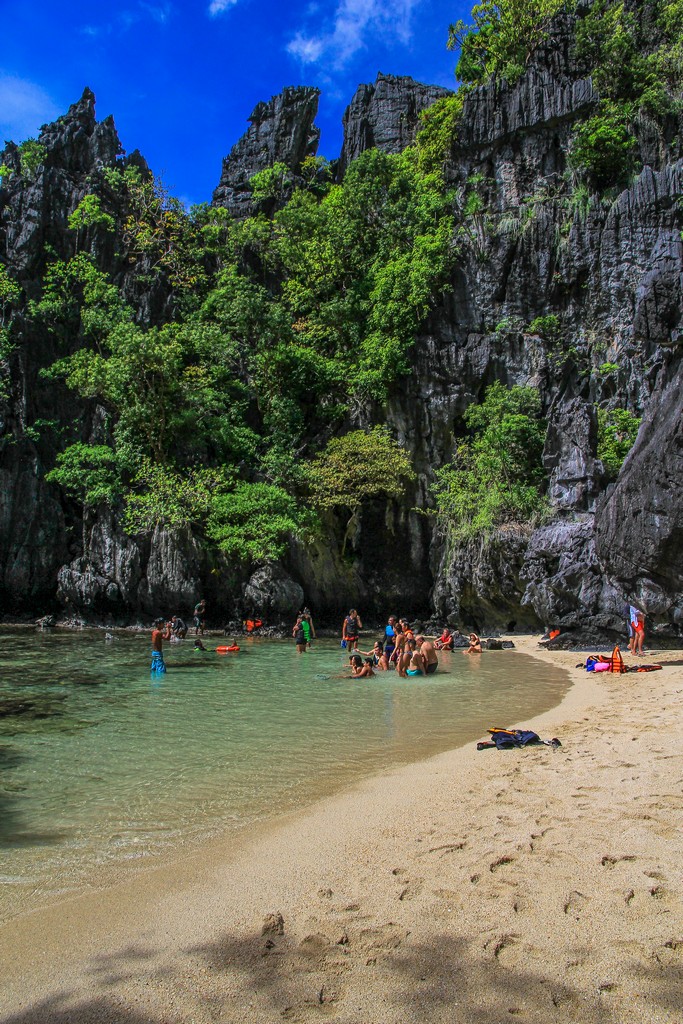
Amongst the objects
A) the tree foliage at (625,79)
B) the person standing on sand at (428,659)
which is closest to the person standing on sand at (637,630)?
the person standing on sand at (428,659)

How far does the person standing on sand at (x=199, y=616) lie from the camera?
22273 millimetres

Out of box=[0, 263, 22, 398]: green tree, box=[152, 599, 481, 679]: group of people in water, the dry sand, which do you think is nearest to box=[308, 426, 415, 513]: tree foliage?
box=[152, 599, 481, 679]: group of people in water

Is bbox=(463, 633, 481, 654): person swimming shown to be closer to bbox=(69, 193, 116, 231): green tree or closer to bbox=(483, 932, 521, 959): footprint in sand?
bbox=(483, 932, 521, 959): footprint in sand

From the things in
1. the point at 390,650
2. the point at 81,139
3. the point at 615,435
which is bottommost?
the point at 390,650

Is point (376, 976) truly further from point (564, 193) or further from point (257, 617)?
point (564, 193)

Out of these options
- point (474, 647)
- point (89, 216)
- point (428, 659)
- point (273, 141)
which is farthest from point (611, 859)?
point (273, 141)

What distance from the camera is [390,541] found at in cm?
2680

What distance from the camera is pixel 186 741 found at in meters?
7.55

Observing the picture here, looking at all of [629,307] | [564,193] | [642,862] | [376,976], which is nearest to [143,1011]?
[376,976]

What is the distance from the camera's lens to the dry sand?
2.51 meters

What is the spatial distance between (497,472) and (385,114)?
27432mm

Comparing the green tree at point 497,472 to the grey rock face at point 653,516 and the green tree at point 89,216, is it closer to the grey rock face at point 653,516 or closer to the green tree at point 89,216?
the grey rock face at point 653,516

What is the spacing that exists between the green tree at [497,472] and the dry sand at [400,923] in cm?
1720

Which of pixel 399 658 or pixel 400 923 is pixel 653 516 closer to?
pixel 399 658
